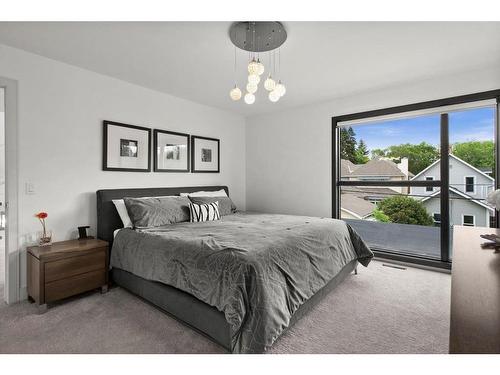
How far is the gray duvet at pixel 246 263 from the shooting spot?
5.06 ft

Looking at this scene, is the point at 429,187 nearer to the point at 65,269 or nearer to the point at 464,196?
the point at 464,196

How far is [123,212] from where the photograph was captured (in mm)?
2820

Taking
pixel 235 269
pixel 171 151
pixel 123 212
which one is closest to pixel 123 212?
pixel 123 212

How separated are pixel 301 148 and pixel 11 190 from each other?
143 inches

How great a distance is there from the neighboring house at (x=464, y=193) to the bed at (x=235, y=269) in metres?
1.28

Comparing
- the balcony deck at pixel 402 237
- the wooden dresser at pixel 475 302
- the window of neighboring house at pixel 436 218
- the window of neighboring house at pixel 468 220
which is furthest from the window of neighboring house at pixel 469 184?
the wooden dresser at pixel 475 302

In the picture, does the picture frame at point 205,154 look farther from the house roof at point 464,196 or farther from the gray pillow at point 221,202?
the house roof at point 464,196

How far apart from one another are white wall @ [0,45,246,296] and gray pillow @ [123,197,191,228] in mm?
482

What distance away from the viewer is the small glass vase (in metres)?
2.44

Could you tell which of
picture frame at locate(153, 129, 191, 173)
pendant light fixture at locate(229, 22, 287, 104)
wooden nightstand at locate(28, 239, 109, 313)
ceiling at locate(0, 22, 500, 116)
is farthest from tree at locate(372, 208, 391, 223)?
wooden nightstand at locate(28, 239, 109, 313)

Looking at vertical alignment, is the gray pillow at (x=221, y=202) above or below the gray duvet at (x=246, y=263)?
above

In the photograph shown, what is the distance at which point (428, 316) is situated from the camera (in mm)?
2094

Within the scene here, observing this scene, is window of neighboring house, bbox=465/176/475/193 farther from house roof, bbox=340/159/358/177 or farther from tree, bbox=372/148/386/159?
house roof, bbox=340/159/358/177
